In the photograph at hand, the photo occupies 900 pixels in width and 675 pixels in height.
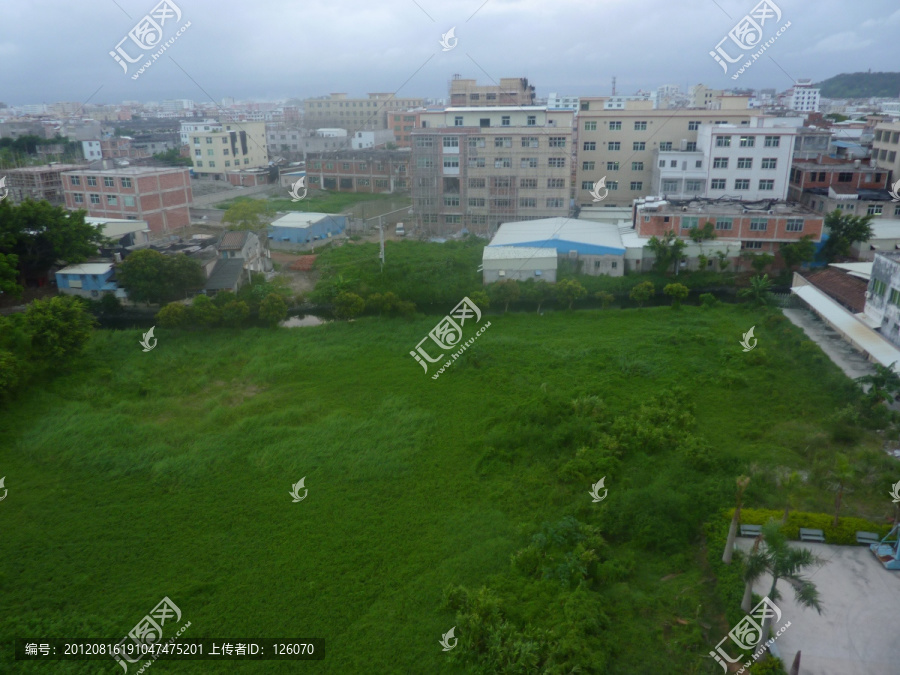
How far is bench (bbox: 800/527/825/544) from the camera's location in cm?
735

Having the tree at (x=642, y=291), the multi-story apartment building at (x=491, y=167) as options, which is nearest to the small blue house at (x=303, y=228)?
the multi-story apartment building at (x=491, y=167)

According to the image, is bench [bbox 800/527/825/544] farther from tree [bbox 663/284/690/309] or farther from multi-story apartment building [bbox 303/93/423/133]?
multi-story apartment building [bbox 303/93/423/133]

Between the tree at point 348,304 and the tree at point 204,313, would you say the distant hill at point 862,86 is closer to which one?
the tree at point 348,304

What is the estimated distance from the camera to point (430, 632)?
642 cm

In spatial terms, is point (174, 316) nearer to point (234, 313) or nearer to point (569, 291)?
point (234, 313)

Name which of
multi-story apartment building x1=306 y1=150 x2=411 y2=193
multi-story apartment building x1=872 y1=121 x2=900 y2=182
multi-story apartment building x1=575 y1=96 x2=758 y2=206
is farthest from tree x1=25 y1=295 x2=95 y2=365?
multi-story apartment building x1=872 y1=121 x2=900 y2=182

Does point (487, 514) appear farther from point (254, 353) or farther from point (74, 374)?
point (74, 374)

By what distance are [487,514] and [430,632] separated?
2006mm

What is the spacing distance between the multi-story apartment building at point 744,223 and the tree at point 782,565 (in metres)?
13.6

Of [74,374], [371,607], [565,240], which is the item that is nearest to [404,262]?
[565,240]

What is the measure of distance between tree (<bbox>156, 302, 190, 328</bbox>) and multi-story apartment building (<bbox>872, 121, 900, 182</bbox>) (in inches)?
925

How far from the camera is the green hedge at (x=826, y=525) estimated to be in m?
7.31

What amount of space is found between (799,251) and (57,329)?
708 inches

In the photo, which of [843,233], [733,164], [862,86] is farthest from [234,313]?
[862,86]
